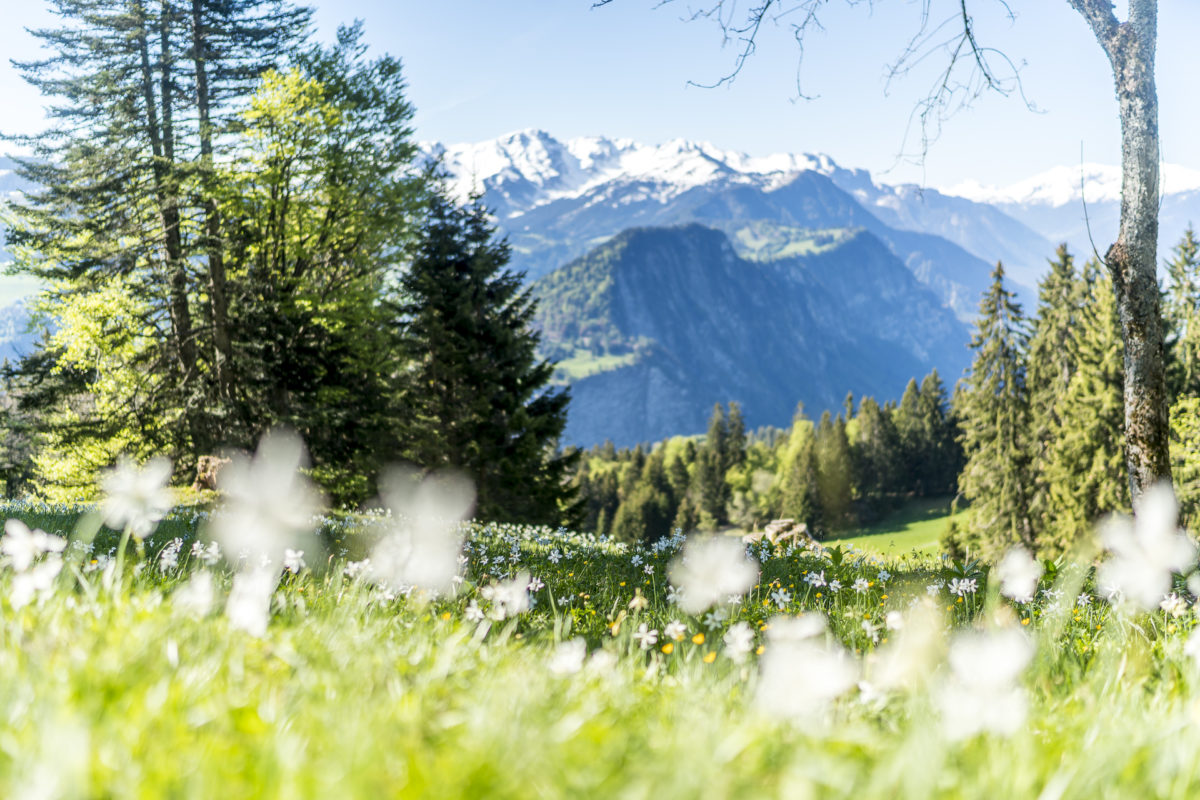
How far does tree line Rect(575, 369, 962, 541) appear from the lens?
338ft

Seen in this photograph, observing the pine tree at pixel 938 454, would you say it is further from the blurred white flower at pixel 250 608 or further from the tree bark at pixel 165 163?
the blurred white flower at pixel 250 608

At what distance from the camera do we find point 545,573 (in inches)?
239

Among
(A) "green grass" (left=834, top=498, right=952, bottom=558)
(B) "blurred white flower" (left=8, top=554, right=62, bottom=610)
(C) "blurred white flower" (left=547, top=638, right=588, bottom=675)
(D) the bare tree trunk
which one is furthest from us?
(A) "green grass" (left=834, top=498, right=952, bottom=558)

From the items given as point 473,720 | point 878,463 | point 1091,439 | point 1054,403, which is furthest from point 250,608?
point 878,463

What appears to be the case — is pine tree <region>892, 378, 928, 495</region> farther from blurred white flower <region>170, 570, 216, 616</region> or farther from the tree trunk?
blurred white flower <region>170, 570, 216, 616</region>

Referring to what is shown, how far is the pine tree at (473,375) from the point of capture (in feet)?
84.4

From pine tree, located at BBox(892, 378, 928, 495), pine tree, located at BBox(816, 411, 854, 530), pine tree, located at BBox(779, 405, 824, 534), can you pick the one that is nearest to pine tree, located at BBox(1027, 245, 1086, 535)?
pine tree, located at BBox(779, 405, 824, 534)

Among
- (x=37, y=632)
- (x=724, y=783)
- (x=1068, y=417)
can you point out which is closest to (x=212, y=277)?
(x=37, y=632)

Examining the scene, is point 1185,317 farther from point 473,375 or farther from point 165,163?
point 165,163

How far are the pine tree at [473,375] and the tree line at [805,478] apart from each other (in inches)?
2863

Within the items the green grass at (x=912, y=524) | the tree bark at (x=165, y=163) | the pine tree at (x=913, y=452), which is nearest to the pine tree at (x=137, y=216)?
the tree bark at (x=165, y=163)

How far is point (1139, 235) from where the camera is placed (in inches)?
217

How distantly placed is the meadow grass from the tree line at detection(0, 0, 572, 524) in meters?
18.8

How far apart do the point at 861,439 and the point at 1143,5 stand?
398ft
